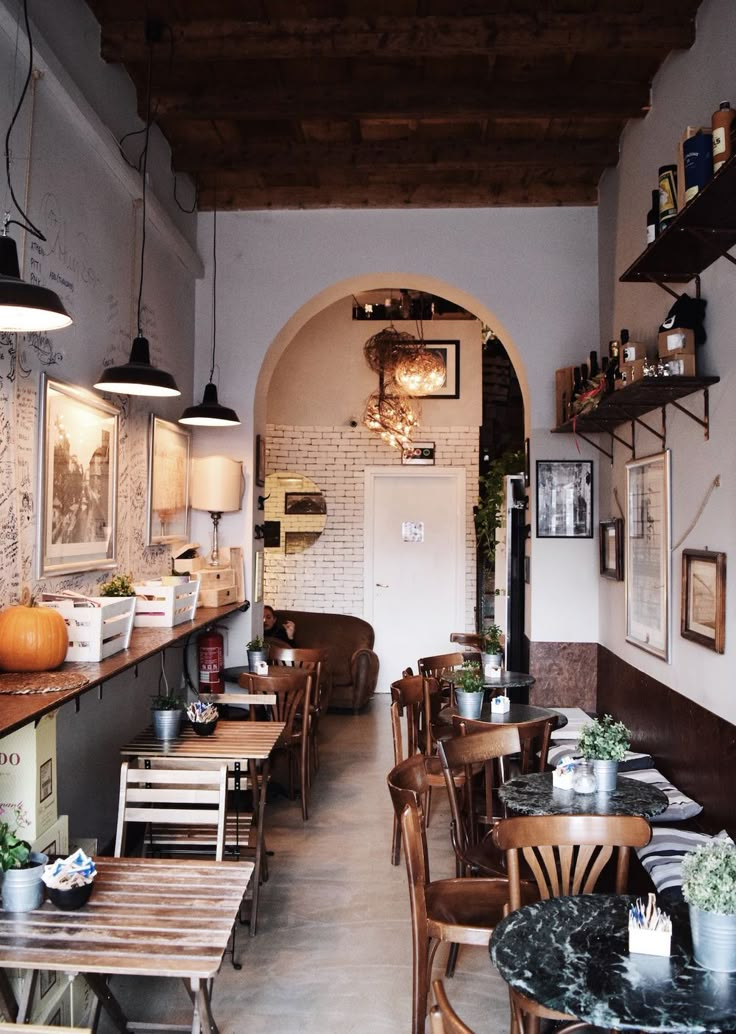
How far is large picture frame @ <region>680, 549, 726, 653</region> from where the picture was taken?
130 inches

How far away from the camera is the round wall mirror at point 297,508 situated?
8.79 meters

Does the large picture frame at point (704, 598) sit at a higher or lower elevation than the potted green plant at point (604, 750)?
higher

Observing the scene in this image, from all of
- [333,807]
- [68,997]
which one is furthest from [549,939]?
[333,807]

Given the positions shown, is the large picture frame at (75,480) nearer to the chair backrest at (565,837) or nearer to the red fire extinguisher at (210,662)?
the red fire extinguisher at (210,662)

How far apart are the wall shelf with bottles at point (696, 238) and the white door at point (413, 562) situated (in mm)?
4999

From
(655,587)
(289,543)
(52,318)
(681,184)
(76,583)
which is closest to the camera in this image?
(52,318)

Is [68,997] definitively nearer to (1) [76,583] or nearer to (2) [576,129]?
(1) [76,583]

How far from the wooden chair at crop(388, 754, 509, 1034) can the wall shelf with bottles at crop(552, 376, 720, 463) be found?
181 centimetres

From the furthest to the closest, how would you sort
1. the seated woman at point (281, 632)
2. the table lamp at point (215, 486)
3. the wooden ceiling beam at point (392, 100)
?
the seated woman at point (281, 632) < the table lamp at point (215, 486) < the wooden ceiling beam at point (392, 100)

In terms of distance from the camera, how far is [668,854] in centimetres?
318

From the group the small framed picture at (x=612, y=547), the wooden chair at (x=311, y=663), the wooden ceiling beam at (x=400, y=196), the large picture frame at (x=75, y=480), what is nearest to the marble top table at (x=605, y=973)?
the large picture frame at (x=75, y=480)

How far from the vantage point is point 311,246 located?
596 cm

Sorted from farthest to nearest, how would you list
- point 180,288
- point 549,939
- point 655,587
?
point 180,288 < point 655,587 < point 549,939

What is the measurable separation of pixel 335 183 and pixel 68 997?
480 centimetres
